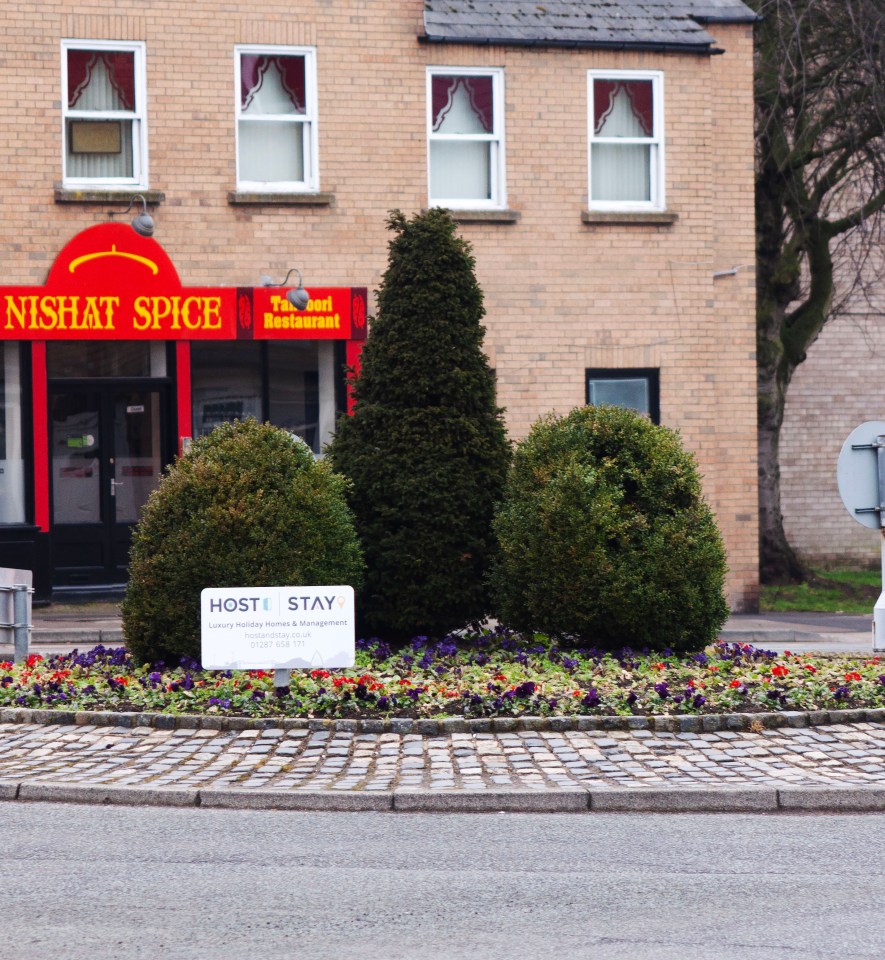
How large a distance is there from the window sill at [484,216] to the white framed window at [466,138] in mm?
193

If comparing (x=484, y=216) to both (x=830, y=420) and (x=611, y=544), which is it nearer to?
(x=611, y=544)

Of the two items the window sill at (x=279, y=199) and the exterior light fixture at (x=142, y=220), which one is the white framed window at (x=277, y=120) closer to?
the window sill at (x=279, y=199)

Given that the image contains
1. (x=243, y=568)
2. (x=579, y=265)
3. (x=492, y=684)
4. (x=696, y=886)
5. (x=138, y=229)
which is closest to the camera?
(x=696, y=886)

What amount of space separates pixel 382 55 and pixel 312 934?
1506 cm

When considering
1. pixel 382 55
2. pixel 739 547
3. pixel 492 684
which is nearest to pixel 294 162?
pixel 382 55

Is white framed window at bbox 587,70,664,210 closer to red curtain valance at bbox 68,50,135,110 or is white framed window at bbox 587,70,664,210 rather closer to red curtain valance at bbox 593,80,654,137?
red curtain valance at bbox 593,80,654,137

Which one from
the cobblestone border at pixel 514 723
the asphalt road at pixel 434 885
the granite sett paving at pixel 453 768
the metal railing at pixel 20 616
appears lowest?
the asphalt road at pixel 434 885

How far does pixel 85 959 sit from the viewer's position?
5.49 metres

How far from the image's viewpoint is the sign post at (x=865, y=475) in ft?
38.6

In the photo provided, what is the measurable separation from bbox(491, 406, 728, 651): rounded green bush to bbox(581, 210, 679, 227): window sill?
304 inches

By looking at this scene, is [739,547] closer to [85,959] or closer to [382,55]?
[382,55]

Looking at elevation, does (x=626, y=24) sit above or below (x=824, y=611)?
above

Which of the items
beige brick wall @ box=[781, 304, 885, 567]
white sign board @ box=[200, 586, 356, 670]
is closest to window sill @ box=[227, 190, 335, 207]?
white sign board @ box=[200, 586, 356, 670]

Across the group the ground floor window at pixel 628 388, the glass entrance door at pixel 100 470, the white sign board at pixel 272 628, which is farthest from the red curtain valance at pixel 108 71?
the white sign board at pixel 272 628
